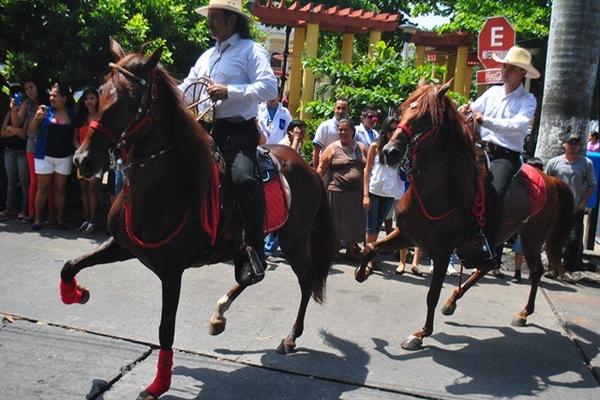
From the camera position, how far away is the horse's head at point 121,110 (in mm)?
3328

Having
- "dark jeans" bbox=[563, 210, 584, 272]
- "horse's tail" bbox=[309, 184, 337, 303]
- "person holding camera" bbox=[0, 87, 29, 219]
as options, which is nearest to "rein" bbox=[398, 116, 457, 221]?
"horse's tail" bbox=[309, 184, 337, 303]

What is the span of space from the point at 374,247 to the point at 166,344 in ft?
7.41

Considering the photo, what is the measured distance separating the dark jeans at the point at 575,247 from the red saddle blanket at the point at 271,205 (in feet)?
17.3

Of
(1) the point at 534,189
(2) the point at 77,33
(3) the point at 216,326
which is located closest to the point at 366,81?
(1) the point at 534,189

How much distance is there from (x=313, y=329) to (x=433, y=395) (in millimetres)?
1413

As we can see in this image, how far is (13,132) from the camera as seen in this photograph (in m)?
8.55

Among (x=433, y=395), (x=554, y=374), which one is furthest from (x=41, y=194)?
(x=554, y=374)

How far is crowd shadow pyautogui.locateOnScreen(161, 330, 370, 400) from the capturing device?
407 cm

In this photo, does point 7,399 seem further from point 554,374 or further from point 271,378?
point 554,374

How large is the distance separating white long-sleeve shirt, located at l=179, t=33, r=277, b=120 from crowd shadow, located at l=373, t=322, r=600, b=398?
237 cm

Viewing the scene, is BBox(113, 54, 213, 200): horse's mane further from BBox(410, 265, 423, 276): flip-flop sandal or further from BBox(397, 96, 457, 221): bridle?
BBox(410, 265, 423, 276): flip-flop sandal

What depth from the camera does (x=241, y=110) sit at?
430 centimetres

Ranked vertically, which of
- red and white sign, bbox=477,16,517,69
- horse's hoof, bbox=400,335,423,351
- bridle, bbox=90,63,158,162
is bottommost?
horse's hoof, bbox=400,335,423,351

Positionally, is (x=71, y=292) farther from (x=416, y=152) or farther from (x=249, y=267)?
(x=416, y=152)
